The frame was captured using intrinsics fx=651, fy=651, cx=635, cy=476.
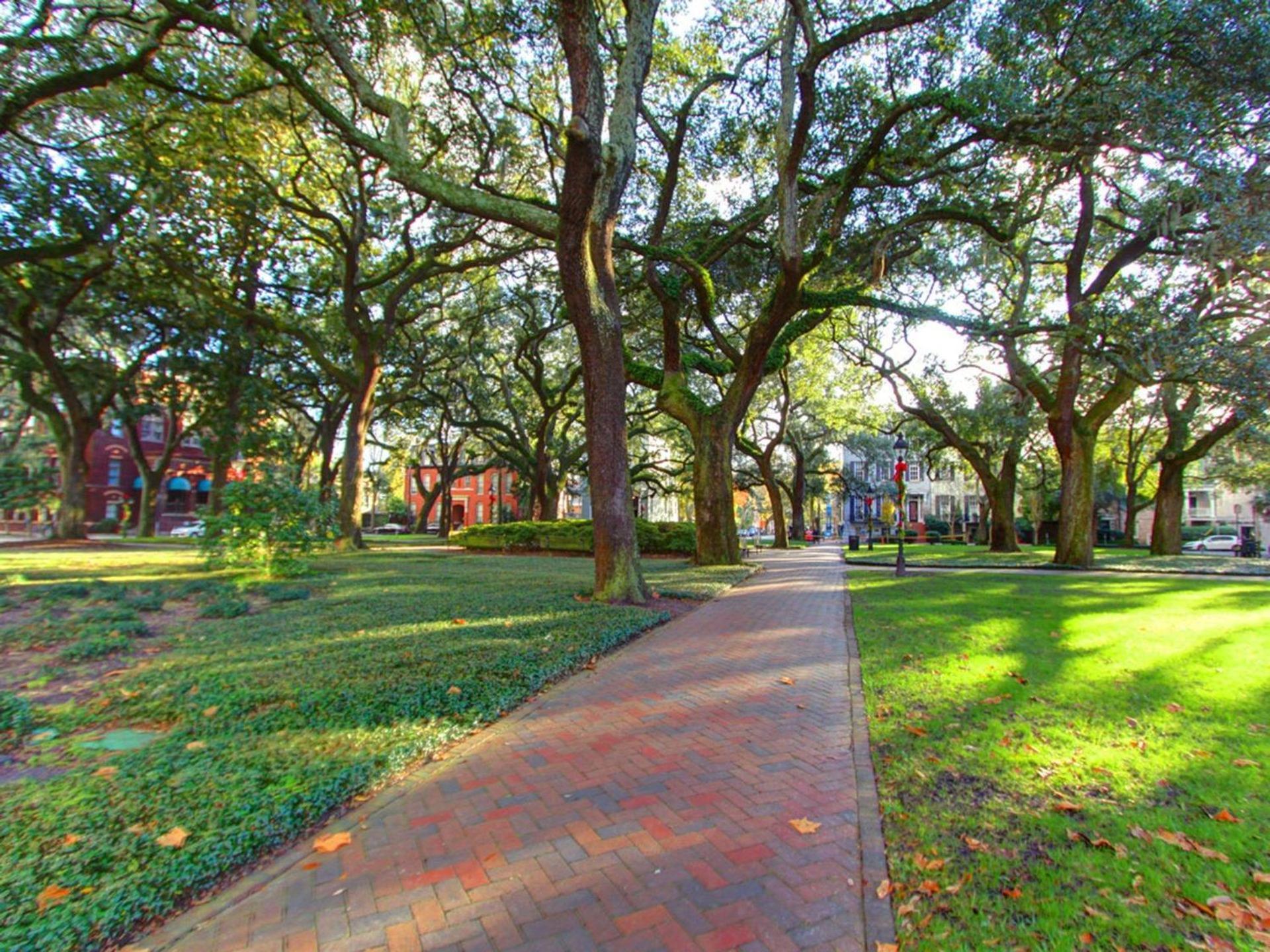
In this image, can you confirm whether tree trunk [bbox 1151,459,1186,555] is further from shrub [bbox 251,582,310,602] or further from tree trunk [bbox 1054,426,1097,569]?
shrub [bbox 251,582,310,602]

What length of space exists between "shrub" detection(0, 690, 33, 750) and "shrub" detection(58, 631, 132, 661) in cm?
164

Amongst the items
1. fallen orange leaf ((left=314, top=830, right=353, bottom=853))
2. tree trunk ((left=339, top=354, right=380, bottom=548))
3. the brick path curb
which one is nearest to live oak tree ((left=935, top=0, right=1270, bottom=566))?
the brick path curb

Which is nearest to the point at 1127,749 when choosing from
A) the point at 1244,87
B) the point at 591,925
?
the point at 591,925

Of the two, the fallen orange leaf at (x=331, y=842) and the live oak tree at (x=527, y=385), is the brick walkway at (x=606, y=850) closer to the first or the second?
the fallen orange leaf at (x=331, y=842)

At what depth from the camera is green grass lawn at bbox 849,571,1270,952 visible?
2.39 metres

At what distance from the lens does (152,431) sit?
44938 mm

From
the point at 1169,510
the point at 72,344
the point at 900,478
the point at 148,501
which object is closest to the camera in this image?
the point at 900,478

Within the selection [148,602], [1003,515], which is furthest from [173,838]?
[1003,515]

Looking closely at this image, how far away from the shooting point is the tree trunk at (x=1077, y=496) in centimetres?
1752

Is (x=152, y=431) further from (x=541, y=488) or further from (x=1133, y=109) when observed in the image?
(x=1133, y=109)

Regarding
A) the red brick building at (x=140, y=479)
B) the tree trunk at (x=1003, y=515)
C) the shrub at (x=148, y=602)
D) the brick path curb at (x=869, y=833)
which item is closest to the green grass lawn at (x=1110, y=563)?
the tree trunk at (x=1003, y=515)

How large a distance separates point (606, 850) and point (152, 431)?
176ft

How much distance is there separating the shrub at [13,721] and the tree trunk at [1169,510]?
30.4 m

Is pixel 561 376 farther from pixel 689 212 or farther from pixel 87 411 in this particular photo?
pixel 87 411
